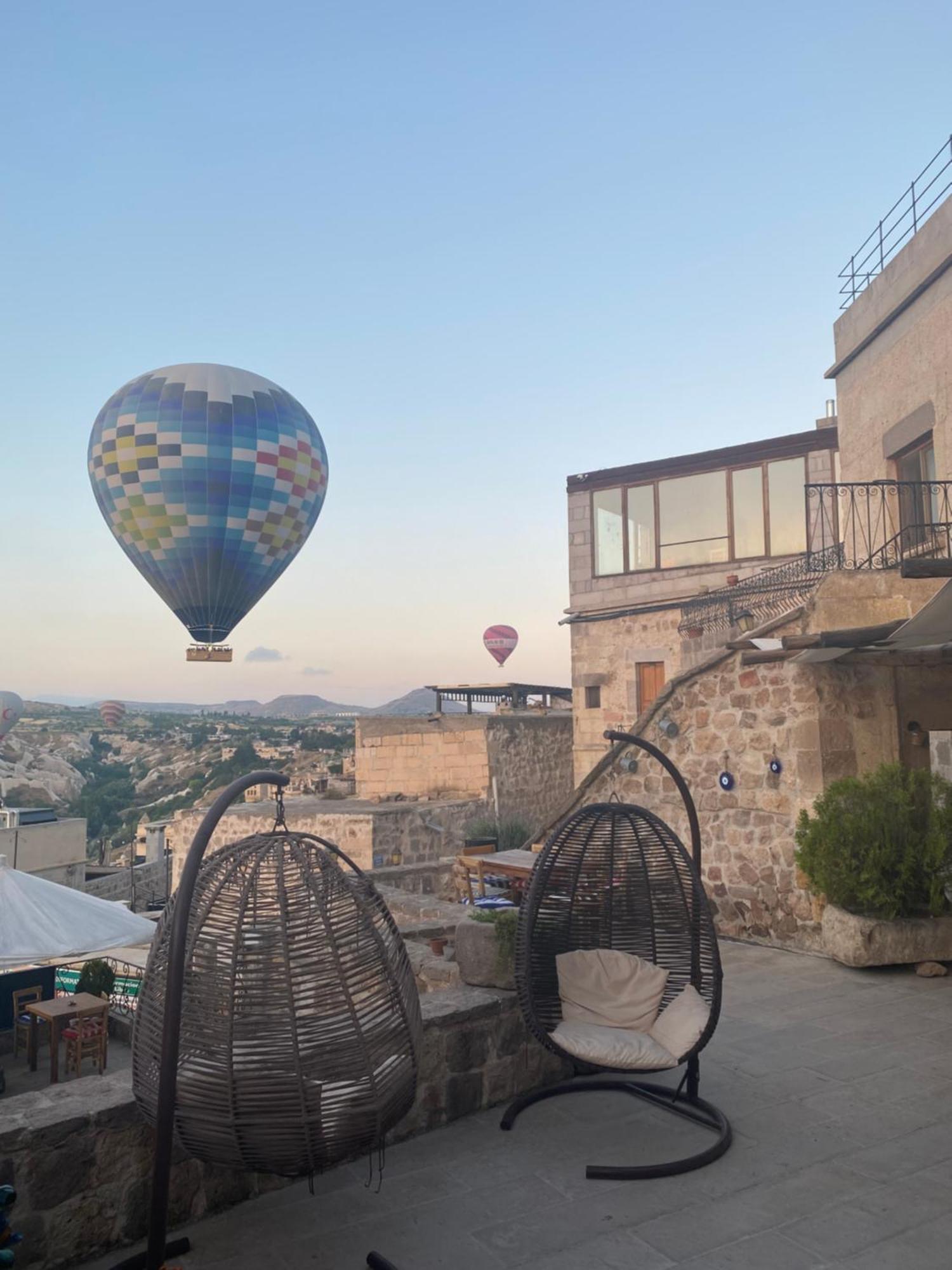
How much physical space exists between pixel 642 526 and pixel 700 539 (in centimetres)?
114

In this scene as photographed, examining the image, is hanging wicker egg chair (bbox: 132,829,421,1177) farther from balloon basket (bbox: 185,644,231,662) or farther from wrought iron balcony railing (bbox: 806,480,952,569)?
balloon basket (bbox: 185,644,231,662)

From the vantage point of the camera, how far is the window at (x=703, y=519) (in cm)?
1545

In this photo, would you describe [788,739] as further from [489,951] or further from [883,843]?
[489,951]

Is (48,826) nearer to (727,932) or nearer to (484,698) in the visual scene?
(484,698)

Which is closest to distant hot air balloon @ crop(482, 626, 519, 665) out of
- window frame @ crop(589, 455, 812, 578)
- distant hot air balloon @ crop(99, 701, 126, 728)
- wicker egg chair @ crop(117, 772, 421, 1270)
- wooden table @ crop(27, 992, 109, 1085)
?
window frame @ crop(589, 455, 812, 578)

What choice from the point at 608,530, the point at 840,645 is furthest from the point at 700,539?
the point at 840,645

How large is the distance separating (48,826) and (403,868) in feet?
56.1

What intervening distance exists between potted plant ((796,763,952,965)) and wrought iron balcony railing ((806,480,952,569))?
223cm

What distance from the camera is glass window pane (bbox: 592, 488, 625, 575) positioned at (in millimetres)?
16812

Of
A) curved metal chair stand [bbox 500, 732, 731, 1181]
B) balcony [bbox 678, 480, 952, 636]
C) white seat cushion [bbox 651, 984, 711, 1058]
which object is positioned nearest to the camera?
white seat cushion [bbox 651, 984, 711, 1058]

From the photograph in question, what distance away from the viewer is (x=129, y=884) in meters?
28.4

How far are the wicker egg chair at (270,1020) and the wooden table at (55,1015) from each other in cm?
482

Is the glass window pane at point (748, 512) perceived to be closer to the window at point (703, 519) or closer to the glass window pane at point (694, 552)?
the window at point (703, 519)

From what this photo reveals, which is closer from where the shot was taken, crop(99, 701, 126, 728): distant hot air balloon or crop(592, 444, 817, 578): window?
crop(592, 444, 817, 578): window
